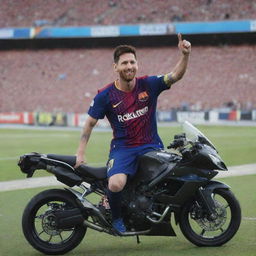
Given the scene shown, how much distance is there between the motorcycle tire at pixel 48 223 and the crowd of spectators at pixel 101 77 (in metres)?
33.3

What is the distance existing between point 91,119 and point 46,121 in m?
33.1

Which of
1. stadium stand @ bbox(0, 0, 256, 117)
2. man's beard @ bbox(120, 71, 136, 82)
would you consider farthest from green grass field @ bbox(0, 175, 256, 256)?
stadium stand @ bbox(0, 0, 256, 117)

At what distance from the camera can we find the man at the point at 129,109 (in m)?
5.88

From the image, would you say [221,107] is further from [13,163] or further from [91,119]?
[91,119]

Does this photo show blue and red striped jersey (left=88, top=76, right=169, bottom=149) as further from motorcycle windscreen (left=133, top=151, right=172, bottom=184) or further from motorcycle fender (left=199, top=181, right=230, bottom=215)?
motorcycle fender (left=199, top=181, right=230, bottom=215)

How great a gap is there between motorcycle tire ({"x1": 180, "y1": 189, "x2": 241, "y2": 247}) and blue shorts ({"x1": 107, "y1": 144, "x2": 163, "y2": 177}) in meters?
0.62

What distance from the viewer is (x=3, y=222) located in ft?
24.9

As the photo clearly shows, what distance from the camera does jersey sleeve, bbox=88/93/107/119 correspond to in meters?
5.98

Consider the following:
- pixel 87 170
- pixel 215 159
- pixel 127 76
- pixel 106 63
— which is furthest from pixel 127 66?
pixel 106 63

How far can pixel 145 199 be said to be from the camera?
5781 millimetres

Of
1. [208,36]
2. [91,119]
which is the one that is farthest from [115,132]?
[208,36]

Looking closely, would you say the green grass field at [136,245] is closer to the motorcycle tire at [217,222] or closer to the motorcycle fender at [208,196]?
the motorcycle tire at [217,222]

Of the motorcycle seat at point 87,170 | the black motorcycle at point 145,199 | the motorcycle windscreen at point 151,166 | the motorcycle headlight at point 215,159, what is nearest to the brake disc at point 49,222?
the black motorcycle at point 145,199

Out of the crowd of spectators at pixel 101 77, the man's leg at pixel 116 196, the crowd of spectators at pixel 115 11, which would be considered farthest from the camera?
the crowd of spectators at pixel 115 11
